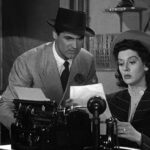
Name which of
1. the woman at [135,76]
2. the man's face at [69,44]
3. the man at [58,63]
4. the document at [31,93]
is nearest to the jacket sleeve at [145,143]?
the woman at [135,76]

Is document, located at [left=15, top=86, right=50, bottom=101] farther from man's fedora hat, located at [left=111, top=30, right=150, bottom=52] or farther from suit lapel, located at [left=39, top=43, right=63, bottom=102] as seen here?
suit lapel, located at [left=39, top=43, right=63, bottom=102]

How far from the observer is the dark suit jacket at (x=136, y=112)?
241 cm

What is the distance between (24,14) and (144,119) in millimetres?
3038

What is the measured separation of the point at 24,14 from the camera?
16.8 feet

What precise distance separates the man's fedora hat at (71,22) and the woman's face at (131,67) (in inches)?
22.9

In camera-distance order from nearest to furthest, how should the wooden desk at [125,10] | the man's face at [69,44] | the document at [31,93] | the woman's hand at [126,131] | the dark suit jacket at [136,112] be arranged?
the document at [31,93]
the woman's hand at [126,131]
the dark suit jacket at [136,112]
the man's face at [69,44]
the wooden desk at [125,10]

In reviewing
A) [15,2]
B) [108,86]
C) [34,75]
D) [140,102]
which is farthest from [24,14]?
[140,102]

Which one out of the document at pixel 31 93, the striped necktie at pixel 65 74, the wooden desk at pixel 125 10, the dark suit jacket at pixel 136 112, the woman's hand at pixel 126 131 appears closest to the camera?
the document at pixel 31 93

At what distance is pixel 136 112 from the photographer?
2.49 m

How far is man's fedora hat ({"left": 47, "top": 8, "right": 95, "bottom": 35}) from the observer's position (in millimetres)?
2969

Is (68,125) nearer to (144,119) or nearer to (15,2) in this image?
(144,119)

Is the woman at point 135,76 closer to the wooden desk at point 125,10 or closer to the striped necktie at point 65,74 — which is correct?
the striped necktie at point 65,74

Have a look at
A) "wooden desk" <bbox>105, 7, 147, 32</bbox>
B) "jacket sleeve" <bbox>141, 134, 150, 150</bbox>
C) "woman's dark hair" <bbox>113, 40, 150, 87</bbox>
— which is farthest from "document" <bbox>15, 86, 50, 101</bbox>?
"wooden desk" <bbox>105, 7, 147, 32</bbox>

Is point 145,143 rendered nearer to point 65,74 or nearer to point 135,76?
point 135,76
